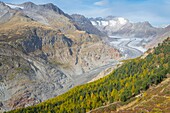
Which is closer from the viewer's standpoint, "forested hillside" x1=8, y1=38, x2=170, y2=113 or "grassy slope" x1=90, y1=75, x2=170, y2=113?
"grassy slope" x1=90, y1=75, x2=170, y2=113

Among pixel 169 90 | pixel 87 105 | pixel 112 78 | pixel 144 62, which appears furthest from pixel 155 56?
pixel 169 90

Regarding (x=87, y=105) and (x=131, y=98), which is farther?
(x=87, y=105)

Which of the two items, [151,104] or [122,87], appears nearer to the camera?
[151,104]

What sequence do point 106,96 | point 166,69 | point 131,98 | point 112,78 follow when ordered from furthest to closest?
point 112,78, point 106,96, point 166,69, point 131,98

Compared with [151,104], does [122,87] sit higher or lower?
lower

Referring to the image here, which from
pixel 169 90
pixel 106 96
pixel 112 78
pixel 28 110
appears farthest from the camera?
pixel 112 78

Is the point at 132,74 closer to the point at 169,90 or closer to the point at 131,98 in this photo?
the point at 131,98

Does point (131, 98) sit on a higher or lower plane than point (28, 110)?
higher

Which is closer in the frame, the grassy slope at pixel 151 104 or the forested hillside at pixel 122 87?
the grassy slope at pixel 151 104
